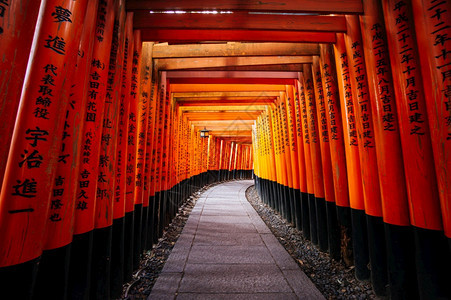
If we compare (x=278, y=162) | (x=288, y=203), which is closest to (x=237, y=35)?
(x=278, y=162)

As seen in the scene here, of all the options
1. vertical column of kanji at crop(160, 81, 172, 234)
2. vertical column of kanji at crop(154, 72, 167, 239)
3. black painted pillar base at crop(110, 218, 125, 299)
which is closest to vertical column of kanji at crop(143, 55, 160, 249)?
vertical column of kanji at crop(154, 72, 167, 239)

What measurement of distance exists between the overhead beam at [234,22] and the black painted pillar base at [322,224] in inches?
131

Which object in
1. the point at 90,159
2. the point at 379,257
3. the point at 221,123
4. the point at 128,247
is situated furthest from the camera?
the point at 221,123

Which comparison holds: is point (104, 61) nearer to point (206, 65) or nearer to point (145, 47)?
point (145, 47)

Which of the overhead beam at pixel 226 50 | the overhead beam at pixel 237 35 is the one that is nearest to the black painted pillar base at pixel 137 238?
the overhead beam at pixel 237 35

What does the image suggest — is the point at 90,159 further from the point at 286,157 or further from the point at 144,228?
the point at 286,157

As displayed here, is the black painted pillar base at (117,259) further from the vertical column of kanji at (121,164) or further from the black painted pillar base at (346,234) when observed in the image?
the black painted pillar base at (346,234)

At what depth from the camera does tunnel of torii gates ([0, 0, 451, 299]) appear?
1396 mm

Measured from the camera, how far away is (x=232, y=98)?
Result: 746 centimetres

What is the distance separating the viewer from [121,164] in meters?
2.84

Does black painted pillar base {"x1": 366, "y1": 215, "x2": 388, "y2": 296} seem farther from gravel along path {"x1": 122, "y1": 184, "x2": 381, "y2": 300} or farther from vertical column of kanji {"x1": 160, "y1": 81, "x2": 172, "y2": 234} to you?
vertical column of kanji {"x1": 160, "y1": 81, "x2": 172, "y2": 234}

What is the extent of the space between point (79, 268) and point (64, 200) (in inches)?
33.3

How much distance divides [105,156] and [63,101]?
97cm

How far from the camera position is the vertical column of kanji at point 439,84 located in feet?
5.65
